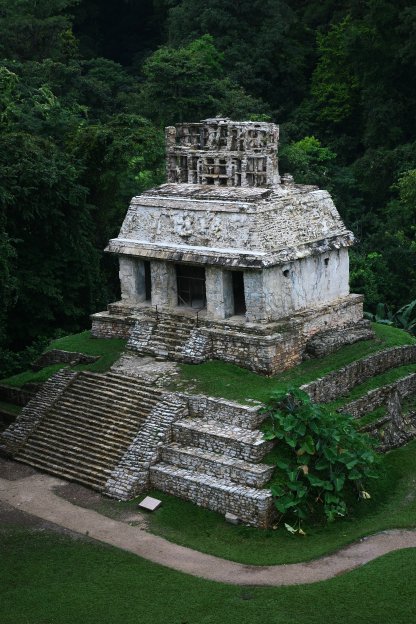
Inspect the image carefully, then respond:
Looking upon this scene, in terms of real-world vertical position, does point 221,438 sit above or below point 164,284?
below

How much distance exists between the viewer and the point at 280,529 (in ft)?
66.0

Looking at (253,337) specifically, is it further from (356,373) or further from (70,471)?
(70,471)

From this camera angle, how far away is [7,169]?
2703cm

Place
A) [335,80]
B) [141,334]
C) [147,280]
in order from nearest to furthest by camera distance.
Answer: [141,334], [147,280], [335,80]

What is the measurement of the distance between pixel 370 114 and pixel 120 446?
20.6 m

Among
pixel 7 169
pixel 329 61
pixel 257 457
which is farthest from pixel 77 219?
pixel 329 61

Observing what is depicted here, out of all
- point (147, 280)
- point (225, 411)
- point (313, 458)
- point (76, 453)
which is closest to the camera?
point (313, 458)

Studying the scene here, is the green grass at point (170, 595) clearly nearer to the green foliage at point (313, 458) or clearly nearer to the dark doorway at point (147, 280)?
the green foliage at point (313, 458)

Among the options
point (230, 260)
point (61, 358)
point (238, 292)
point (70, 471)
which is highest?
point (230, 260)

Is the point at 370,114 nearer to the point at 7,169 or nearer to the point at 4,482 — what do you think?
the point at 7,169

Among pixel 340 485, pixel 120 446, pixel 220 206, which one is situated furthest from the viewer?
pixel 220 206

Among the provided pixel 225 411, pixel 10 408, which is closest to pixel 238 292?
pixel 225 411

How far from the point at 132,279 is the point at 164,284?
1007mm

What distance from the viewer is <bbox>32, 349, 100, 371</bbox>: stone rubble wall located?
25312mm
